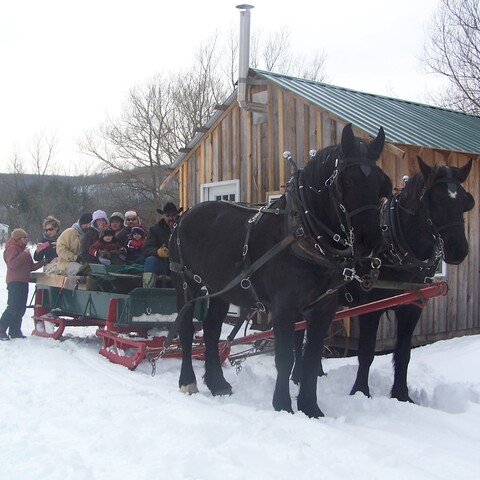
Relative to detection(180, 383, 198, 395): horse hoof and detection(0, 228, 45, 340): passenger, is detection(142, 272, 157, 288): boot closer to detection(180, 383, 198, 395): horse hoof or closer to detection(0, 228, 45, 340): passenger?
detection(180, 383, 198, 395): horse hoof

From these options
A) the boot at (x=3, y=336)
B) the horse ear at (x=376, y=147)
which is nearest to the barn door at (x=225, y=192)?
the boot at (x=3, y=336)

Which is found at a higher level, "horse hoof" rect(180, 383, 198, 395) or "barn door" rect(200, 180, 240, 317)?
"barn door" rect(200, 180, 240, 317)

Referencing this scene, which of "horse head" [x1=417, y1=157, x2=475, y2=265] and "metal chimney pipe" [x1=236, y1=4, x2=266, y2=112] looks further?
"metal chimney pipe" [x1=236, y1=4, x2=266, y2=112]

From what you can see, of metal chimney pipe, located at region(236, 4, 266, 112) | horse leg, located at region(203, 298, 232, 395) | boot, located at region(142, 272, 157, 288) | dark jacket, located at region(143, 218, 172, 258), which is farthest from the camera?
metal chimney pipe, located at region(236, 4, 266, 112)

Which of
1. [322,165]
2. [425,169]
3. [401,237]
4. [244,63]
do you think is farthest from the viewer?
[244,63]

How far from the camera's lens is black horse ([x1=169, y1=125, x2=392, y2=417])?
416cm

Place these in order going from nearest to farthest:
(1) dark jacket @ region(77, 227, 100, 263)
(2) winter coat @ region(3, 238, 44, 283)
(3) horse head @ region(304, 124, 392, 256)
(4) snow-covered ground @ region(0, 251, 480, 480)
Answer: (4) snow-covered ground @ region(0, 251, 480, 480), (3) horse head @ region(304, 124, 392, 256), (1) dark jacket @ region(77, 227, 100, 263), (2) winter coat @ region(3, 238, 44, 283)

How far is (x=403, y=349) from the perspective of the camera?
17.2 ft

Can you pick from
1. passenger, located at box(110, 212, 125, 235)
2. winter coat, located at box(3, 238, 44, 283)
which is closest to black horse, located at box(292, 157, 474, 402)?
passenger, located at box(110, 212, 125, 235)

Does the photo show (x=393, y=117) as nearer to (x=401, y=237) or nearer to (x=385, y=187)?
(x=401, y=237)

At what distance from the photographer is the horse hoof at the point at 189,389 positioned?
5.40 metres

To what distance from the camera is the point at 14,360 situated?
22.1 feet

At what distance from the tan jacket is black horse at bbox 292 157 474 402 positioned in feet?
15.5

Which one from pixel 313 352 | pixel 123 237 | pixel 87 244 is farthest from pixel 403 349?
pixel 87 244
